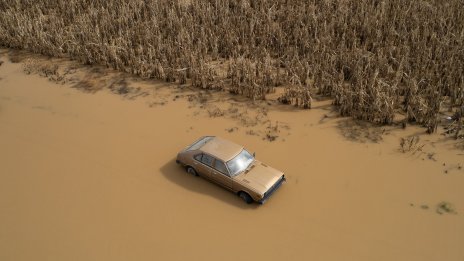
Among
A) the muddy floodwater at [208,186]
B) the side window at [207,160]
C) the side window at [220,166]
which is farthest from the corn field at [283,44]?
the side window at [220,166]

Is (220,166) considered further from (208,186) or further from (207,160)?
(208,186)

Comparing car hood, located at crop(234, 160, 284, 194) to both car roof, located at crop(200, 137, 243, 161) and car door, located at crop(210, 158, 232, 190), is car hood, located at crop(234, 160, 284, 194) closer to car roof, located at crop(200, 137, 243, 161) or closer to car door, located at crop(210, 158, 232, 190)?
car door, located at crop(210, 158, 232, 190)

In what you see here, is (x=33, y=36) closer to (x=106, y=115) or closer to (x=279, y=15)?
(x=106, y=115)

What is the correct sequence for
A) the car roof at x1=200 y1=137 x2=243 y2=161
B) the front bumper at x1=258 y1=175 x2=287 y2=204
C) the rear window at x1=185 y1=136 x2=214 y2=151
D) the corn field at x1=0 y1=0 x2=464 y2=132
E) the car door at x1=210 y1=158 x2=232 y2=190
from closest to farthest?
1. the front bumper at x1=258 y1=175 x2=287 y2=204
2. the car door at x1=210 y1=158 x2=232 y2=190
3. the car roof at x1=200 y1=137 x2=243 y2=161
4. the rear window at x1=185 y1=136 x2=214 y2=151
5. the corn field at x1=0 y1=0 x2=464 y2=132

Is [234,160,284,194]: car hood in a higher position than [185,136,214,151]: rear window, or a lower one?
lower

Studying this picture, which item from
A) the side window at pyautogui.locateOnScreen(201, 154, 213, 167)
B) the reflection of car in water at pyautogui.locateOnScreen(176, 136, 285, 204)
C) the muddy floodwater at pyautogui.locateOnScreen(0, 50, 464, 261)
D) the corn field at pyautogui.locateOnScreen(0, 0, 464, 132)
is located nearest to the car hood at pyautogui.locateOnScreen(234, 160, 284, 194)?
the reflection of car in water at pyautogui.locateOnScreen(176, 136, 285, 204)

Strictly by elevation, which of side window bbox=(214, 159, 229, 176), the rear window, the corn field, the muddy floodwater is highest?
the corn field

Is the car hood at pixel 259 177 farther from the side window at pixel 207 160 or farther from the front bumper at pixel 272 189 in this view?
the side window at pixel 207 160
